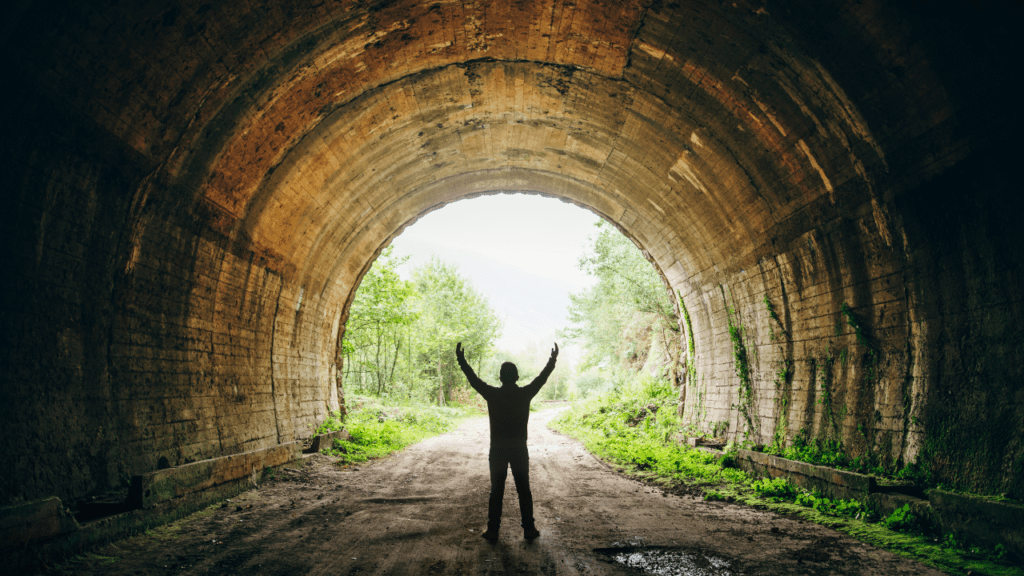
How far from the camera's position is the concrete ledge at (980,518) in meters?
A: 4.06

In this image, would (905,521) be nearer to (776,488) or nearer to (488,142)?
(776,488)

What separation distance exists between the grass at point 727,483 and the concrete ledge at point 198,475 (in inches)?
239

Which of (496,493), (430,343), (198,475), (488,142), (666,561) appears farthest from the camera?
(430,343)

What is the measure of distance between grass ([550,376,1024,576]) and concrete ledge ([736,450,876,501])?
4.7 inches

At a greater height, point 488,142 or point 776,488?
point 488,142

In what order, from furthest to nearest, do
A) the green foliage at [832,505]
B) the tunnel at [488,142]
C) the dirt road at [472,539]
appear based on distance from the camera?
the green foliage at [832,505]
the tunnel at [488,142]
the dirt road at [472,539]

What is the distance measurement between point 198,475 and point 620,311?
80.9ft

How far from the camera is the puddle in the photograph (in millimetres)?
3807

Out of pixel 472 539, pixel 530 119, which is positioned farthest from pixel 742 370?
pixel 472 539

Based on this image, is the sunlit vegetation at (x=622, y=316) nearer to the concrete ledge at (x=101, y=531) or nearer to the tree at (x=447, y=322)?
the tree at (x=447, y=322)

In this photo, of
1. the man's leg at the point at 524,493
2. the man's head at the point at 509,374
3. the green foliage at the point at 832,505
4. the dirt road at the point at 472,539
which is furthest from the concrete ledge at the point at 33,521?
the green foliage at the point at 832,505

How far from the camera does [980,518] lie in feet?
14.3

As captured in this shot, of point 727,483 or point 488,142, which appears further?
point 488,142

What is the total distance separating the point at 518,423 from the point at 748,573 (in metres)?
2.13
